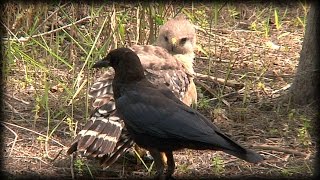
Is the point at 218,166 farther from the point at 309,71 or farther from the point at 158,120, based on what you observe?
the point at 309,71

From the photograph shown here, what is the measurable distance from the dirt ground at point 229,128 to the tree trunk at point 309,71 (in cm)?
13

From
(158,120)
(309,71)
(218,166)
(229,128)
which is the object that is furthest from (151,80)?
(309,71)

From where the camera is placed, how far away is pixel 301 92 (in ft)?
25.0

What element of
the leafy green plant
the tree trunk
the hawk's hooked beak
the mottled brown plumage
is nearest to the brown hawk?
the hawk's hooked beak

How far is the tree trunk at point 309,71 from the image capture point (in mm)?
7527

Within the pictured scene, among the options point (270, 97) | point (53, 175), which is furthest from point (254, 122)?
point (53, 175)

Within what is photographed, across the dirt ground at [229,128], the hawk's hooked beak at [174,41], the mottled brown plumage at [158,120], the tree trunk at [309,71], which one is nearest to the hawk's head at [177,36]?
the hawk's hooked beak at [174,41]

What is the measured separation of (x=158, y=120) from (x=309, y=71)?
239cm

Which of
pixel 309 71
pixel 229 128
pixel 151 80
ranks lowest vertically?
pixel 229 128

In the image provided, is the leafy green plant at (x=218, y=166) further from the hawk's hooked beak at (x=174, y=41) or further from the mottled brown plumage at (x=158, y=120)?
the hawk's hooked beak at (x=174, y=41)

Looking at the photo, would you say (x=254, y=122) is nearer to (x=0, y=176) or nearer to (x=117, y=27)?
(x=117, y=27)

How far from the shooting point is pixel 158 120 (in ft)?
18.7

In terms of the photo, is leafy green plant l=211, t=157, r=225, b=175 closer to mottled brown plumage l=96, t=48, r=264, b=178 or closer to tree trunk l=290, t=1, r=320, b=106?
mottled brown plumage l=96, t=48, r=264, b=178

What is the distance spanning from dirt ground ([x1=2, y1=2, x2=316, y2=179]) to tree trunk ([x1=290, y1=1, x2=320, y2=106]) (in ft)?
0.42
